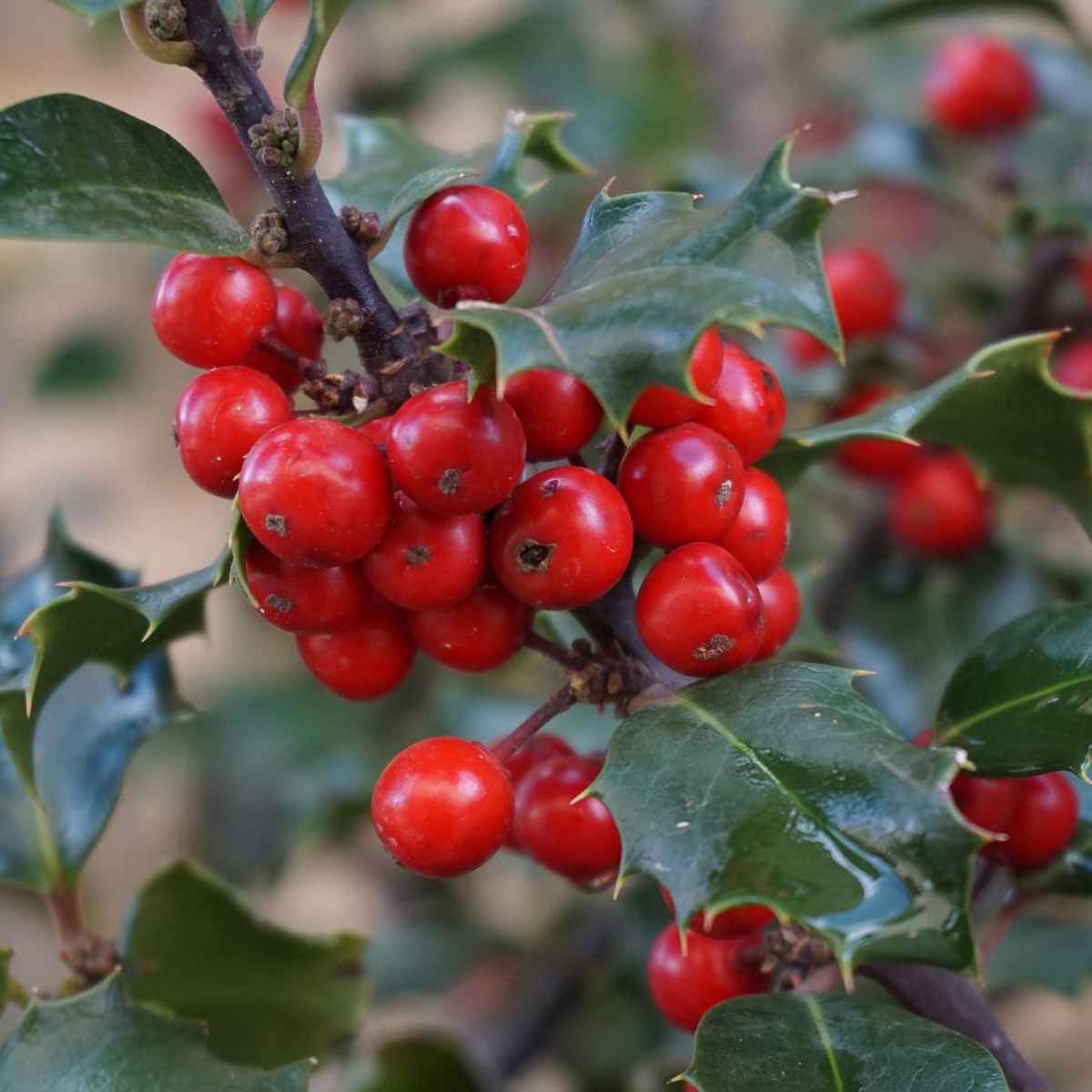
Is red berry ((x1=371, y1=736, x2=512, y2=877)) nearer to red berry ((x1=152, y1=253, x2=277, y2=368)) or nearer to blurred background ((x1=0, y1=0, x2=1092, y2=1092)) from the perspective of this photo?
red berry ((x1=152, y1=253, x2=277, y2=368))

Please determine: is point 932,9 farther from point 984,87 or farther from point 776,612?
point 776,612

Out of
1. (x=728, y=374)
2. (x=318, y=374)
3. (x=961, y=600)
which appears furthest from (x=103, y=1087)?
(x=961, y=600)

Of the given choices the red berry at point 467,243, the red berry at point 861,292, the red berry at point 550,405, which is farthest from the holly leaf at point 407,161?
the red berry at point 861,292

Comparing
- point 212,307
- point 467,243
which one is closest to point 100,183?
point 212,307

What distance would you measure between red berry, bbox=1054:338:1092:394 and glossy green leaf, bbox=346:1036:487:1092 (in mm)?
848

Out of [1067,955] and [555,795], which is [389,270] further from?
[1067,955]

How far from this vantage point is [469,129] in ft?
10.0

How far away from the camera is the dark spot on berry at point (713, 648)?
661mm

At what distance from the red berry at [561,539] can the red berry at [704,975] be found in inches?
9.9

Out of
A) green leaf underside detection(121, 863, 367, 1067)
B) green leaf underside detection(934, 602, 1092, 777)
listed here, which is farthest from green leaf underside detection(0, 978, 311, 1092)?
green leaf underside detection(934, 602, 1092, 777)

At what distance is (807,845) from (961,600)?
87 centimetres

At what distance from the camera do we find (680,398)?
66 cm

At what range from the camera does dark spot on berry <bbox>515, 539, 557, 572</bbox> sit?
64 centimetres

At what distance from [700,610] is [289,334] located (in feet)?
0.94
